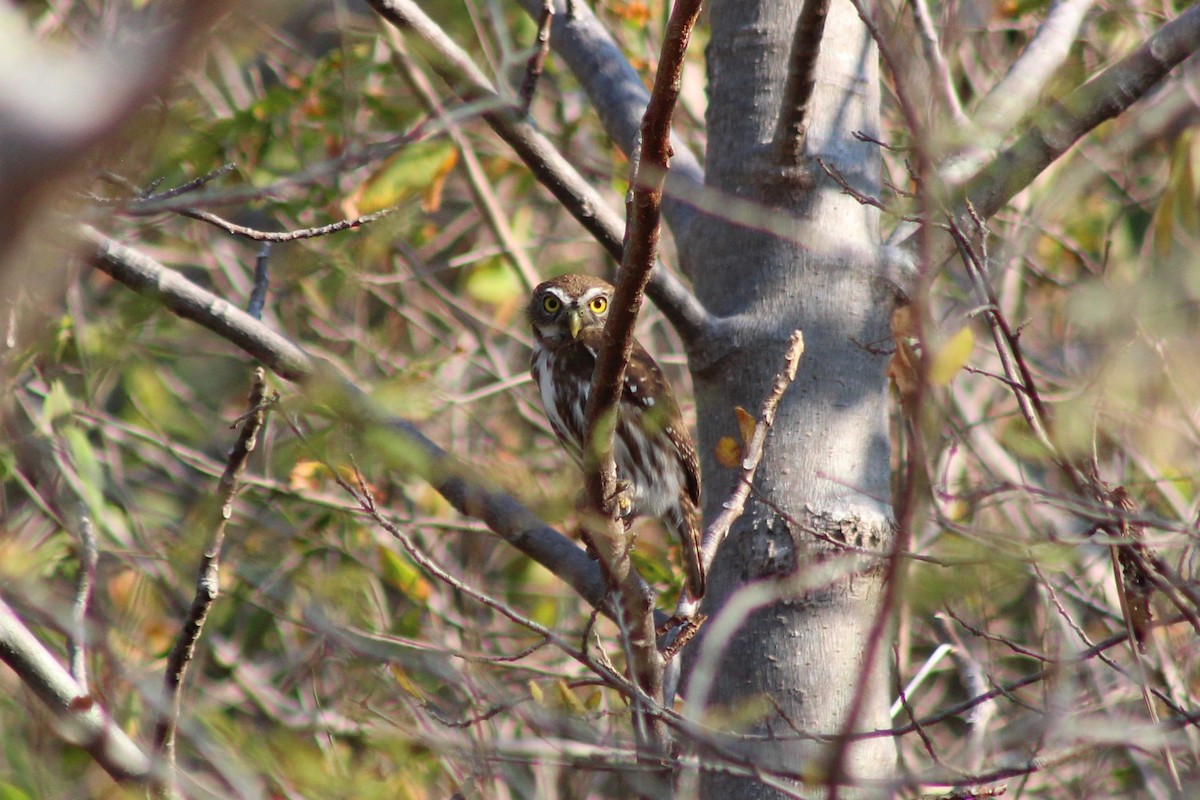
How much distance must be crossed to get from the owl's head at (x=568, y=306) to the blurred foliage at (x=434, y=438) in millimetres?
447

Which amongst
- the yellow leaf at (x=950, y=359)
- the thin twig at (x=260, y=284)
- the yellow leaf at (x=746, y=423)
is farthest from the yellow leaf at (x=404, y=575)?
the yellow leaf at (x=950, y=359)

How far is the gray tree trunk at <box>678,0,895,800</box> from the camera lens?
256 centimetres

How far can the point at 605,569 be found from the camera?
6.95 feet

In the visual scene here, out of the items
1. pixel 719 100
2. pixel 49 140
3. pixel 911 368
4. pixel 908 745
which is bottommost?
pixel 908 745

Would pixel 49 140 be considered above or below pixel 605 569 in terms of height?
above

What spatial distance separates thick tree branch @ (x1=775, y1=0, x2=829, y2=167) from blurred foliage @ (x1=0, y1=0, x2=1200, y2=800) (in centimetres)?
34

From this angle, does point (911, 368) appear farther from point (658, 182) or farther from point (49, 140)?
point (49, 140)

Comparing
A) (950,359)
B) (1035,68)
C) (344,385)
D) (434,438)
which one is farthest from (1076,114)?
(434,438)

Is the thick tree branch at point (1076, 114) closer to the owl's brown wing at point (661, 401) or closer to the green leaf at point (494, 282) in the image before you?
the owl's brown wing at point (661, 401)

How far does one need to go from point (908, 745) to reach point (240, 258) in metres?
4.18

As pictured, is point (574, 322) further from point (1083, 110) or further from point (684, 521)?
point (1083, 110)

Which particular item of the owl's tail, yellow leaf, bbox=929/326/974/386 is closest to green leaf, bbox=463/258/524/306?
the owl's tail

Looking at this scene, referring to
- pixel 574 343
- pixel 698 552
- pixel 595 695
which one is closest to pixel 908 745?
pixel 574 343

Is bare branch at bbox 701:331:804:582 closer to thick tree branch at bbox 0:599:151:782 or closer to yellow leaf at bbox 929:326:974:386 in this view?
yellow leaf at bbox 929:326:974:386
